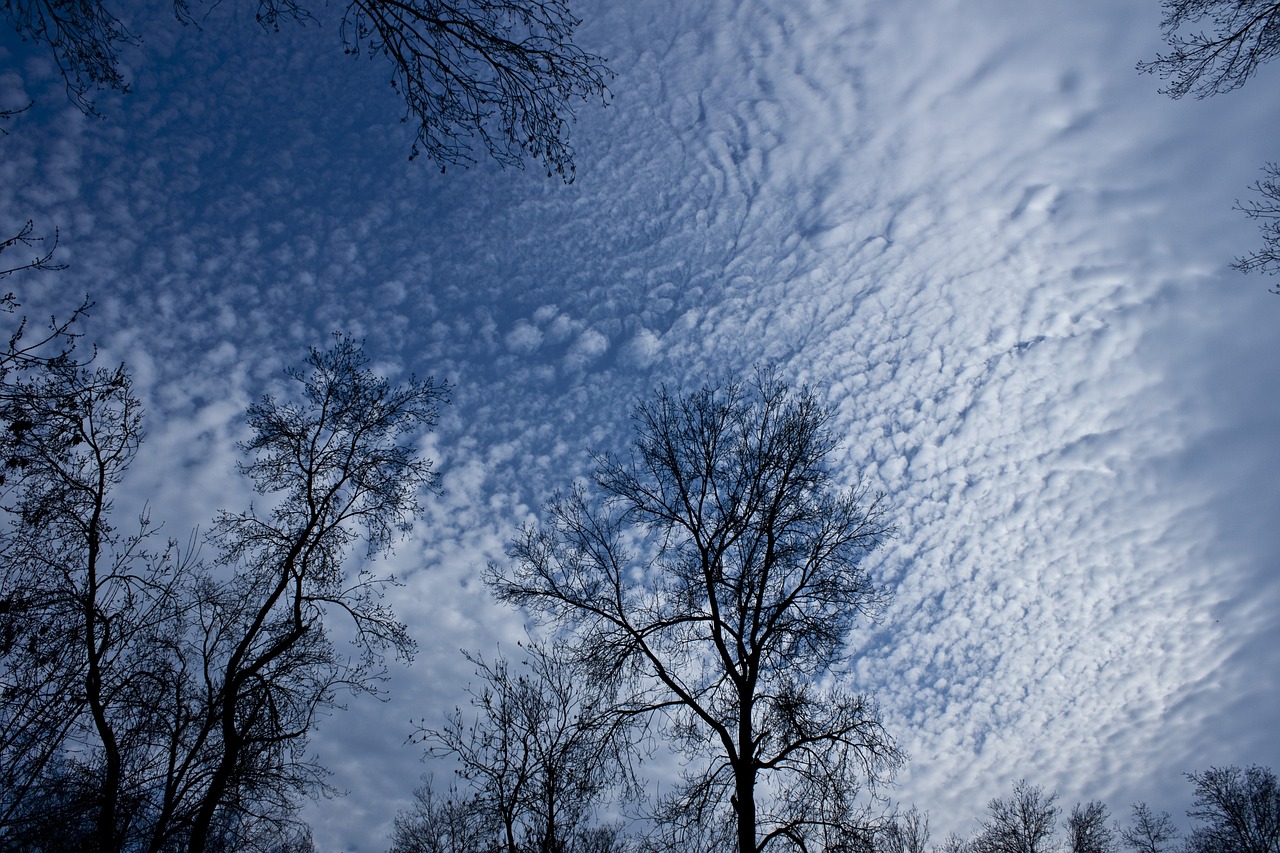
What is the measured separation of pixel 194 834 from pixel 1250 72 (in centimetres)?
1571

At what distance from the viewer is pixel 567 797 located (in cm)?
1166

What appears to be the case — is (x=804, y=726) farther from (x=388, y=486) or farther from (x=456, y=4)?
(x=456, y=4)

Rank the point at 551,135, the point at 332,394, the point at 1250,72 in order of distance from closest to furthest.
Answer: the point at 551,135 → the point at 1250,72 → the point at 332,394

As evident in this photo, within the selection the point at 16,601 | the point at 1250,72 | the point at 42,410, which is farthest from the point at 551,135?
the point at 1250,72

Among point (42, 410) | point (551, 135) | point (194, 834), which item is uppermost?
point (551, 135)

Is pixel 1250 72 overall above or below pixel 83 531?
above

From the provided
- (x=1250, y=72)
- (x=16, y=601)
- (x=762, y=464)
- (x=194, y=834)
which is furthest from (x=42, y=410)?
(x=1250, y=72)

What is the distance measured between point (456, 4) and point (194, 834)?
35.1 feet

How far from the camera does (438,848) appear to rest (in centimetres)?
2830

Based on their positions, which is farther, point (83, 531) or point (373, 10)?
point (83, 531)

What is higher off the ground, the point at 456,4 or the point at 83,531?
the point at 456,4

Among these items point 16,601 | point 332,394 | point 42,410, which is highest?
point 332,394

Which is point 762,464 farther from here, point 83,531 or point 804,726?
point 83,531

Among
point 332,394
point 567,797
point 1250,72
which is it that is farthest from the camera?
point 332,394
